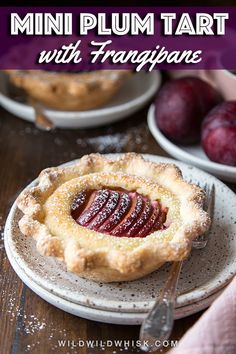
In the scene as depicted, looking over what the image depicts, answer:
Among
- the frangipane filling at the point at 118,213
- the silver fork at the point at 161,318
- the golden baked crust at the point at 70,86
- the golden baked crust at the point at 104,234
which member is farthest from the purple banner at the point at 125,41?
the silver fork at the point at 161,318

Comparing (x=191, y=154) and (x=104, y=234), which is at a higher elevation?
(x=104, y=234)

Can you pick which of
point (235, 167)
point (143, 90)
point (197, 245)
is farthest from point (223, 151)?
point (143, 90)

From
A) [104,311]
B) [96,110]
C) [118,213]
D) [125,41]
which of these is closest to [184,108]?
[96,110]

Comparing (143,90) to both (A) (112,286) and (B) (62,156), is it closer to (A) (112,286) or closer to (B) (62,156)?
(B) (62,156)

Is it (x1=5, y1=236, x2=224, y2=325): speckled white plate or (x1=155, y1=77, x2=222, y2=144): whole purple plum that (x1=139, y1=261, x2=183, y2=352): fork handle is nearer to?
(x1=5, y1=236, x2=224, y2=325): speckled white plate

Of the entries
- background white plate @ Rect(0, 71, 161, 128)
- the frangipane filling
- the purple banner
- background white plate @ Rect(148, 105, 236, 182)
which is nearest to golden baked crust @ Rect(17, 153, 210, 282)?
the frangipane filling

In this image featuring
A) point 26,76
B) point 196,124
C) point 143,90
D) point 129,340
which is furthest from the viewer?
point 143,90

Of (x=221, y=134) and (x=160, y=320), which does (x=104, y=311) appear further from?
(x=221, y=134)
